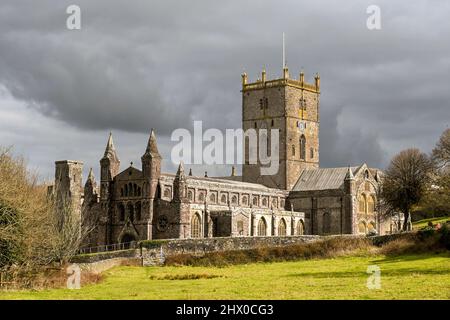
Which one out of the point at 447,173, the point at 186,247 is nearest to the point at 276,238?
the point at 186,247

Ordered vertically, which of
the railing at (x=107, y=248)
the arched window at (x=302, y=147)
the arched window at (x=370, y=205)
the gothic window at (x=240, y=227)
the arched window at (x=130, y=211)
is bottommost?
the railing at (x=107, y=248)

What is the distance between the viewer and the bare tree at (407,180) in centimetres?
9519

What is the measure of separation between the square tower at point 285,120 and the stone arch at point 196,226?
26.2 m

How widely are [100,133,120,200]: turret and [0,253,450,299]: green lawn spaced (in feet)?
106

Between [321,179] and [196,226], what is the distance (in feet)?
93.0

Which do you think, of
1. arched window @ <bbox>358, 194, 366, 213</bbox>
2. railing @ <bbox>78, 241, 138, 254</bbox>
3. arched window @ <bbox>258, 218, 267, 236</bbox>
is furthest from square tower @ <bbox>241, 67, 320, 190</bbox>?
railing @ <bbox>78, 241, 138, 254</bbox>

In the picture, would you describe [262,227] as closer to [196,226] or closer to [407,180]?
[196,226]

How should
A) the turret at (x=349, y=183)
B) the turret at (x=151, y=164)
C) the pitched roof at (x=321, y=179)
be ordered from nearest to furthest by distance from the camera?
the turret at (x=151, y=164)
the turret at (x=349, y=183)
the pitched roof at (x=321, y=179)

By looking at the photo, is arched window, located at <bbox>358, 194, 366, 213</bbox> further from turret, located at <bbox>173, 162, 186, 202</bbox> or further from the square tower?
turret, located at <bbox>173, 162, 186, 202</bbox>

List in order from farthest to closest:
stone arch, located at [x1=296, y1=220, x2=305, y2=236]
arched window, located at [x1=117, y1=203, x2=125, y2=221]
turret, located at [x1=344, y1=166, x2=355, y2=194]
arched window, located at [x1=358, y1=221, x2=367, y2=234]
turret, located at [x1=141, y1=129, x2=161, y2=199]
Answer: arched window, located at [x1=358, y1=221, x2=367, y2=234], stone arch, located at [x1=296, y1=220, x2=305, y2=236], turret, located at [x1=344, y1=166, x2=355, y2=194], arched window, located at [x1=117, y1=203, x2=125, y2=221], turret, located at [x1=141, y1=129, x2=161, y2=199]

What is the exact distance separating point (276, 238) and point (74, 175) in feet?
106

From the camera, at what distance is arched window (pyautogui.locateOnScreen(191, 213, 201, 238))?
94312 millimetres

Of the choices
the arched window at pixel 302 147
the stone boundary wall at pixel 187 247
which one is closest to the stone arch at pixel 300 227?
the arched window at pixel 302 147

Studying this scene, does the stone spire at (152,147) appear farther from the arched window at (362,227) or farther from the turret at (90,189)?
the arched window at (362,227)
